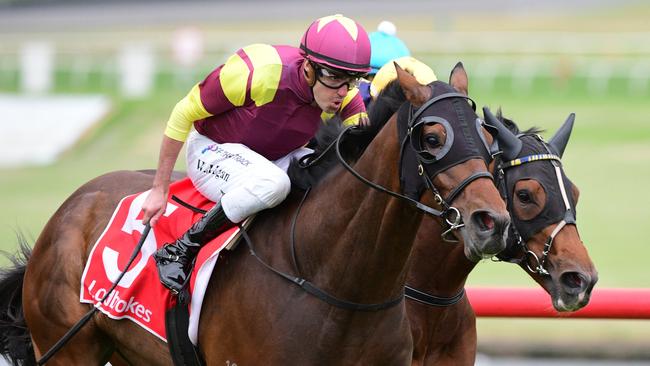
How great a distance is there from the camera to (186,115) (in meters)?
4.65

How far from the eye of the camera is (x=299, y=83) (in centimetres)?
447

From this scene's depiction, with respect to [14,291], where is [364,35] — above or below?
above

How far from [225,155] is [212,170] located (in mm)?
97

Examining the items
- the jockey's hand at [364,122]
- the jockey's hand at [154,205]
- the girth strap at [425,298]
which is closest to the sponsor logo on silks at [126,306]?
the jockey's hand at [154,205]

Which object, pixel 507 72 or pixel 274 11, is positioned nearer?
pixel 507 72

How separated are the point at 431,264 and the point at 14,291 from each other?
7.14 ft

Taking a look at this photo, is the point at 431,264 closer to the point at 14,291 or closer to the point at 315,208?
the point at 315,208

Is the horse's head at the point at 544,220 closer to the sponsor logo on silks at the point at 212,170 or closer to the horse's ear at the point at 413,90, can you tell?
the horse's ear at the point at 413,90

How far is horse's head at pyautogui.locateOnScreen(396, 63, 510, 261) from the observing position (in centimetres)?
371

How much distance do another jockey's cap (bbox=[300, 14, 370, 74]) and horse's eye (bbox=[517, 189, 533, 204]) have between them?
848mm

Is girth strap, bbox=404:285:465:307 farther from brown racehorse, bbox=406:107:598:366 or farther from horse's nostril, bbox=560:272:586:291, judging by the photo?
horse's nostril, bbox=560:272:586:291

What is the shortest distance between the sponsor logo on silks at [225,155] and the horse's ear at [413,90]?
83cm

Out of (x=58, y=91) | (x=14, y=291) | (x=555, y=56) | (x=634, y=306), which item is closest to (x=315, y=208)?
(x=14, y=291)

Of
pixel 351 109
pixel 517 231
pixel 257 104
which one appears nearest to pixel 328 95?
pixel 257 104
